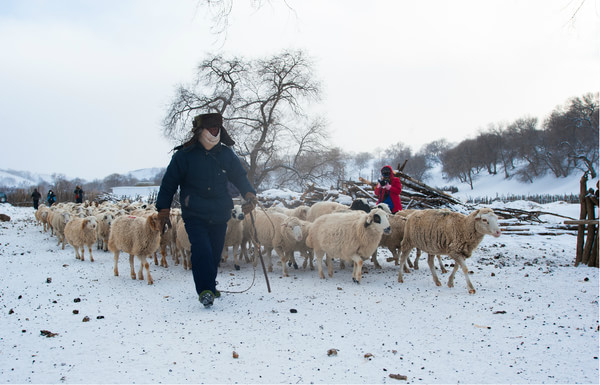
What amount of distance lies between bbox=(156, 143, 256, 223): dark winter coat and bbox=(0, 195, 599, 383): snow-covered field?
47.4 inches

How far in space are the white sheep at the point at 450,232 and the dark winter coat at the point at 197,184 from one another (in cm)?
339

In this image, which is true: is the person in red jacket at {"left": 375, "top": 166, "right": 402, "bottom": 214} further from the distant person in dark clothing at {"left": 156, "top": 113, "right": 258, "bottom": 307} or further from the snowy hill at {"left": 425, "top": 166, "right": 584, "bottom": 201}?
the snowy hill at {"left": 425, "top": 166, "right": 584, "bottom": 201}

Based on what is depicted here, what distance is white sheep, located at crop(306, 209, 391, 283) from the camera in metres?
6.26

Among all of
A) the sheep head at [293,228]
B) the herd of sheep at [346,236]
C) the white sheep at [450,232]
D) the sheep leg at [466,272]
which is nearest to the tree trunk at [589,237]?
the herd of sheep at [346,236]

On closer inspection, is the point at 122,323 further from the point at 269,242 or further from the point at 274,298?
the point at 269,242

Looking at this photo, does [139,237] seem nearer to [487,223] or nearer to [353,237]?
[353,237]

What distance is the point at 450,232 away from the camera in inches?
231

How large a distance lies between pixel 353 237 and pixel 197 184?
3069 mm

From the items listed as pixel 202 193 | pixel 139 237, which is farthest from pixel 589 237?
pixel 139 237

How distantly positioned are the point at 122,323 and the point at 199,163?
78.0 inches

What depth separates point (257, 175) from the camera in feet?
87.3

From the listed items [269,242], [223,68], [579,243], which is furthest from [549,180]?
[269,242]

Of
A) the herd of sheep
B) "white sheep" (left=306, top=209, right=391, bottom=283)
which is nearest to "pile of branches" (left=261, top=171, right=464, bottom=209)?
the herd of sheep

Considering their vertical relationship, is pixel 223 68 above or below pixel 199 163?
above
